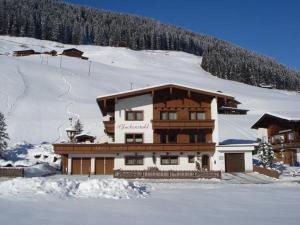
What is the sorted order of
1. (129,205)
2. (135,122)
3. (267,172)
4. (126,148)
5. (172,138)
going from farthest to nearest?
(172,138), (135,122), (126,148), (267,172), (129,205)

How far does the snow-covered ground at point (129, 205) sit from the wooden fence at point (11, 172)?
39.4 feet

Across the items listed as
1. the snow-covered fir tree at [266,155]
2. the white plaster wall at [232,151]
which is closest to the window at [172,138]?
the white plaster wall at [232,151]

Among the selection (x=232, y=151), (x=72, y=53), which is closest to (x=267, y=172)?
(x=232, y=151)

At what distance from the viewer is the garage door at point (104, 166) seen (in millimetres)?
37250

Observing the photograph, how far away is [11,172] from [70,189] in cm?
1419

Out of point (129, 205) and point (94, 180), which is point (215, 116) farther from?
point (129, 205)

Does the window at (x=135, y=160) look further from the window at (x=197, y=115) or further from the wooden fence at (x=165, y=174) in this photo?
the window at (x=197, y=115)

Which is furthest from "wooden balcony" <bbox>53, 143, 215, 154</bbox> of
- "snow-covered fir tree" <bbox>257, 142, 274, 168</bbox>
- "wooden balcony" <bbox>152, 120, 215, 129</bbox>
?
"snow-covered fir tree" <bbox>257, 142, 274, 168</bbox>

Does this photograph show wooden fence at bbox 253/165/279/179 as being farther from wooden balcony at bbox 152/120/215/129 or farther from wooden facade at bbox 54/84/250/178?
wooden balcony at bbox 152/120/215/129

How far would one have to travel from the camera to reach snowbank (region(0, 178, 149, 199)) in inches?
725

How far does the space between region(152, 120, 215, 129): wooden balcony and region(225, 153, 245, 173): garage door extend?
3.60m

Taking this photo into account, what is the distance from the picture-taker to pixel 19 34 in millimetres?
168750

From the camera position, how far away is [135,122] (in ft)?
128

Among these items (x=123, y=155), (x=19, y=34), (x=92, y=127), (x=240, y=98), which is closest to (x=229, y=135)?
(x=92, y=127)
